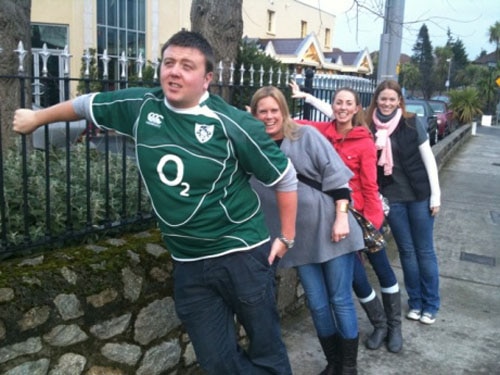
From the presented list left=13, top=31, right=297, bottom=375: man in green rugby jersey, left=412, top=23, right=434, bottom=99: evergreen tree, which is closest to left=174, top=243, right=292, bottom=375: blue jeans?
left=13, top=31, right=297, bottom=375: man in green rugby jersey

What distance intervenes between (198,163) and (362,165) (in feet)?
4.99

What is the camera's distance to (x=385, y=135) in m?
3.92

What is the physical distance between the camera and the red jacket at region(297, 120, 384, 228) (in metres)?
3.42

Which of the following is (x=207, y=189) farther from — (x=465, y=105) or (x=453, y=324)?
(x=465, y=105)

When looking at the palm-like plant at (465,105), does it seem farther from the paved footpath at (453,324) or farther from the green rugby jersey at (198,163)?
the green rugby jersey at (198,163)

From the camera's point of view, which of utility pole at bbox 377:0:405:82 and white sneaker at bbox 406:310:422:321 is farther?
utility pole at bbox 377:0:405:82

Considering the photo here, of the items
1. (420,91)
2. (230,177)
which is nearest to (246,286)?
(230,177)

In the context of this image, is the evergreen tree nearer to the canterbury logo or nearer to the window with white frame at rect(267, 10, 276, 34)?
the window with white frame at rect(267, 10, 276, 34)

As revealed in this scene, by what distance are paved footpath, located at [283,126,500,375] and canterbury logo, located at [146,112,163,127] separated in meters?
2.09

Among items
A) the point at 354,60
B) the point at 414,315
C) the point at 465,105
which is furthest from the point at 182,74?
the point at 354,60

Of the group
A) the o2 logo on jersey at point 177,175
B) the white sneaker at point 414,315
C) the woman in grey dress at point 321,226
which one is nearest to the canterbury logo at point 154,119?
the o2 logo on jersey at point 177,175

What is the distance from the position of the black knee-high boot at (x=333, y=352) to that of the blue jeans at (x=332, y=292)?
0.23 feet

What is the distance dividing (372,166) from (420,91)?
3190 inches

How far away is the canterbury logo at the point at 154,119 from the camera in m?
2.23
